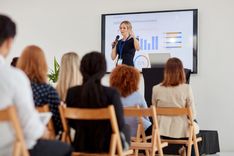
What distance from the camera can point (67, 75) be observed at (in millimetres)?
3373

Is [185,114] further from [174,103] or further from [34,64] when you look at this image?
[34,64]

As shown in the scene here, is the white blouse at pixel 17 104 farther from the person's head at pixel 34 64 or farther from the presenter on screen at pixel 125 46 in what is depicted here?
the presenter on screen at pixel 125 46

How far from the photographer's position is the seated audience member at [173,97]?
3.87 metres

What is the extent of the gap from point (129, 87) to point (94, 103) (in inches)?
37.9

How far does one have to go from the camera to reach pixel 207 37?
19.7 feet

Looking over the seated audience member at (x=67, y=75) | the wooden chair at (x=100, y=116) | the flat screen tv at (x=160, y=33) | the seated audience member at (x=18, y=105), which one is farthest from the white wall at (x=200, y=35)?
the seated audience member at (x=18, y=105)

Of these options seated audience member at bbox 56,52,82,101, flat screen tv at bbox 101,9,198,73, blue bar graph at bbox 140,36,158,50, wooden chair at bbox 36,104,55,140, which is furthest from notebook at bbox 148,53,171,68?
→ wooden chair at bbox 36,104,55,140

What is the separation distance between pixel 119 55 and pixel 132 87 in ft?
9.50

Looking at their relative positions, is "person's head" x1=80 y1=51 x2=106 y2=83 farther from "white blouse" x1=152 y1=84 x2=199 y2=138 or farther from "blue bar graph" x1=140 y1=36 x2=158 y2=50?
"blue bar graph" x1=140 y1=36 x2=158 y2=50

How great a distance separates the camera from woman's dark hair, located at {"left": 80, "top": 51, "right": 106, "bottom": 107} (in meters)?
2.68

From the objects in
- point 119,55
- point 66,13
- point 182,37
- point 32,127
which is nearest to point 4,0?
point 66,13

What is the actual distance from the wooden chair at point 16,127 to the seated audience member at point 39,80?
75 cm

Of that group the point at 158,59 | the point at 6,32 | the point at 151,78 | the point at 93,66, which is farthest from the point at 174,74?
the point at 6,32

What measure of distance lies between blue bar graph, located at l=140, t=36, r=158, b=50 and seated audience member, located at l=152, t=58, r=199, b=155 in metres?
2.33
